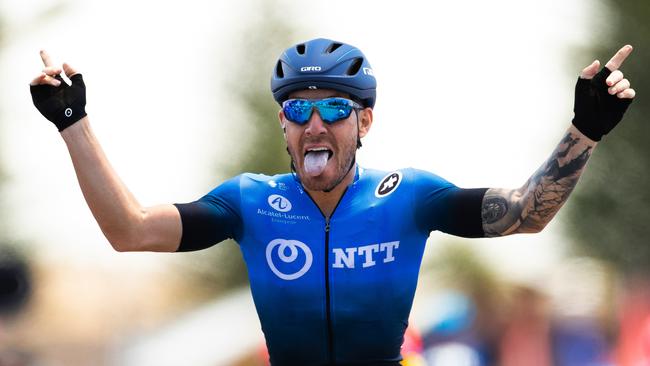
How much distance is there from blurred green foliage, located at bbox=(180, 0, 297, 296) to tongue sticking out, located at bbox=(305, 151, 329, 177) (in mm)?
20899

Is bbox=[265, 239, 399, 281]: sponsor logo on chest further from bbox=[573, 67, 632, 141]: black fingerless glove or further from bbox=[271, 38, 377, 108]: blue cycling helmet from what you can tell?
bbox=[573, 67, 632, 141]: black fingerless glove

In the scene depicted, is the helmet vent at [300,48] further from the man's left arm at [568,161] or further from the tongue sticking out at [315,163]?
the man's left arm at [568,161]

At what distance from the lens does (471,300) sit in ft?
78.2

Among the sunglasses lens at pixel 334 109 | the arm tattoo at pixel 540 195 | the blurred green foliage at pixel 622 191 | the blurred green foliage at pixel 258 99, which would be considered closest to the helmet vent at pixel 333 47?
the sunglasses lens at pixel 334 109

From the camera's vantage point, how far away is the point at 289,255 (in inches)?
300

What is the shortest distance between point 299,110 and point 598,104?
176 centimetres

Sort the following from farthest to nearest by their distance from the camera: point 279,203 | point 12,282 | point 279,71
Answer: point 12,282 < point 279,71 < point 279,203

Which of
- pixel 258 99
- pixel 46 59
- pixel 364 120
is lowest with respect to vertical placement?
pixel 258 99

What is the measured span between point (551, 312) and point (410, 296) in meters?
9.48

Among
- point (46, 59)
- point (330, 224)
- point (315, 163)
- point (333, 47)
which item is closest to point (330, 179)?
point (315, 163)

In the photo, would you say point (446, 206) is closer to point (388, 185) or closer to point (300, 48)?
point (388, 185)

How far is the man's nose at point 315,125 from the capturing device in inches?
296

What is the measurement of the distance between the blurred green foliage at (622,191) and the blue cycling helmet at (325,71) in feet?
65.2

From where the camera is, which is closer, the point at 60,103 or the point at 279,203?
the point at 60,103
